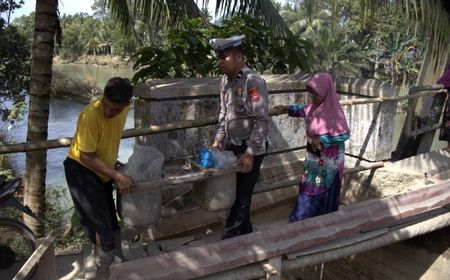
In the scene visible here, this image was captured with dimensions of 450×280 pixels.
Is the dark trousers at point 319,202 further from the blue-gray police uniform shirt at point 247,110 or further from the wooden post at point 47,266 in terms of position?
the wooden post at point 47,266

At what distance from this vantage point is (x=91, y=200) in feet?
8.86

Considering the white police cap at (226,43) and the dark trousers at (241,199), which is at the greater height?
the white police cap at (226,43)

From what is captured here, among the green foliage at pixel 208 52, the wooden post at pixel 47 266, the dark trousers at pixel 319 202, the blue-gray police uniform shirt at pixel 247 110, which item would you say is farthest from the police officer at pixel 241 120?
the green foliage at pixel 208 52

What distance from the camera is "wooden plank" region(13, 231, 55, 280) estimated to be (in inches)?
103

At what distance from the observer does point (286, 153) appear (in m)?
4.73

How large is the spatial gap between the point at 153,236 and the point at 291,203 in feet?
5.63

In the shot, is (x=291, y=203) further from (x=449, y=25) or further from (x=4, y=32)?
(x=4, y=32)

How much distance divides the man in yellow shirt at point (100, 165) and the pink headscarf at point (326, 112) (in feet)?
4.45

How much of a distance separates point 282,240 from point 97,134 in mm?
1405

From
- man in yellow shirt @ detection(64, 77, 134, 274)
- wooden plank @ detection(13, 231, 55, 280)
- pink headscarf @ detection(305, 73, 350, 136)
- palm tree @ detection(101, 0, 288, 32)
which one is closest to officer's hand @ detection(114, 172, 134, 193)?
man in yellow shirt @ detection(64, 77, 134, 274)

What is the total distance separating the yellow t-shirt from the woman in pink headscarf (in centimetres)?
138

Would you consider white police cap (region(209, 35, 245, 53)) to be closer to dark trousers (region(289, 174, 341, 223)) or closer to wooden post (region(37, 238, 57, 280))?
dark trousers (region(289, 174, 341, 223))

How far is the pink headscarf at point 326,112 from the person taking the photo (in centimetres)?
318

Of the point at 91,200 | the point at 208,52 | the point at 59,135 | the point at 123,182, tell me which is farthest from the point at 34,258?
the point at 59,135
